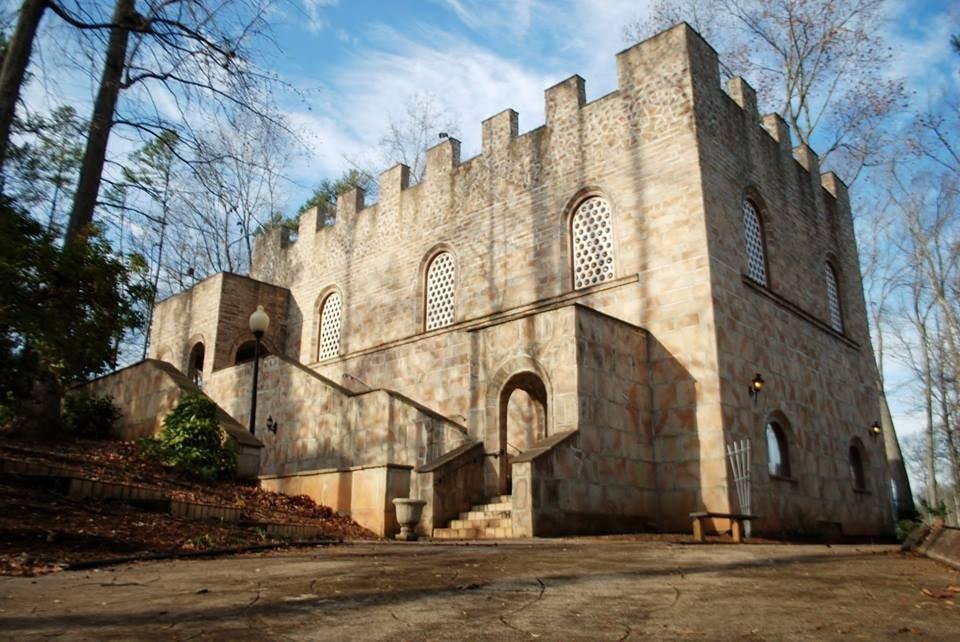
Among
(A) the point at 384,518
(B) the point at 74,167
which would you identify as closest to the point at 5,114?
(B) the point at 74,167

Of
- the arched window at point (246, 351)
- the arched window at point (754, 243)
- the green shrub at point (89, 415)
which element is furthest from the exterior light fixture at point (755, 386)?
the arched window at point (246, 351)

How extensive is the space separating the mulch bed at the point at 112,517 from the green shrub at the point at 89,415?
5.97 feet

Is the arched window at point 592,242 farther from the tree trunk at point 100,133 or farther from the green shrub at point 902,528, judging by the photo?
the green shrub at point 902,528

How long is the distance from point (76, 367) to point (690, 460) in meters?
8.99

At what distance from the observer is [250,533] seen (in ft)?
25.2

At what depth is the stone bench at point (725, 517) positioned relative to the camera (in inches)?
372

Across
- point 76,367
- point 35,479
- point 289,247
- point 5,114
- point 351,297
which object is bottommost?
point 35,479

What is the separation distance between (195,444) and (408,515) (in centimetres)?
364

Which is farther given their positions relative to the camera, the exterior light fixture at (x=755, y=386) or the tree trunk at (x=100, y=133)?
the exterior light fixture at (x=755, y=386)

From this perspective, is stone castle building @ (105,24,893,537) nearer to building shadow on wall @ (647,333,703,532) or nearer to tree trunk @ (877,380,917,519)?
building shadow on wall @ (647,333,703,532)

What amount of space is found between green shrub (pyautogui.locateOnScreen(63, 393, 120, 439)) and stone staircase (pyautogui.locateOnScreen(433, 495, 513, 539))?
7195mm

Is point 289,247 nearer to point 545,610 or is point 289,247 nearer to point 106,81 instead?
point 106,81

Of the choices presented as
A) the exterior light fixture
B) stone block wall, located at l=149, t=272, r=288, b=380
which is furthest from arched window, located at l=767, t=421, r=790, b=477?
Result: stone block wall, located at l=149, t=272, r=288, b=380

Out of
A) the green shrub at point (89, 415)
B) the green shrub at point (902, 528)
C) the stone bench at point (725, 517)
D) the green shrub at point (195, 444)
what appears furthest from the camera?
the green shrub at point (902, 528)
